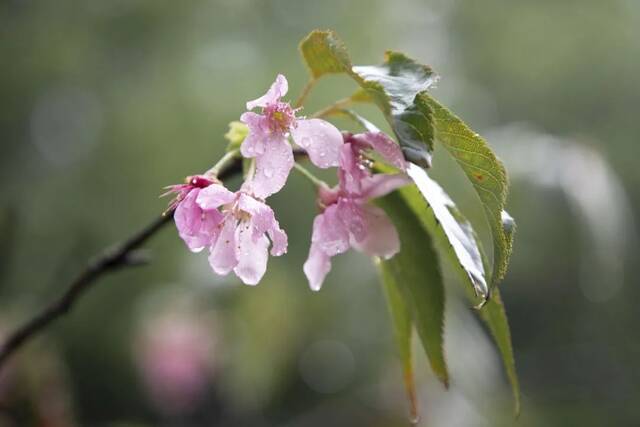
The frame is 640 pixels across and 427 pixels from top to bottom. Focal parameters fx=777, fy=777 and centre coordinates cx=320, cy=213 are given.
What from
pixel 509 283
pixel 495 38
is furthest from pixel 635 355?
pixel 495 38

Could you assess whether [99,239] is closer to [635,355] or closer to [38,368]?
[38,368]

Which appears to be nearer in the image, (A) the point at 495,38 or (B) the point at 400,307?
(B) the point at 400,307

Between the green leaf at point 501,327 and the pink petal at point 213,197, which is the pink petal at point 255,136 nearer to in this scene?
the pink petal at point 213,197

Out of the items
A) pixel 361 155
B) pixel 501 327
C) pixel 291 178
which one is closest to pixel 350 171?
pixel 361 155

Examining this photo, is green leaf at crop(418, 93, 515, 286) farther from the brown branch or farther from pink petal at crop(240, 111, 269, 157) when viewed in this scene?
the brown branch

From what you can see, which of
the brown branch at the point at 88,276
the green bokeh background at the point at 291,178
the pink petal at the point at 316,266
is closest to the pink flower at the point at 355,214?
the pink petal at the point at 316,266

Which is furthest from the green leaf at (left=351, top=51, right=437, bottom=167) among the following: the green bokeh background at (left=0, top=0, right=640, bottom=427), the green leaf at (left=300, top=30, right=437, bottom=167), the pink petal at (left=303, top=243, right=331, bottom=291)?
the green bokeh background at (left=0, top=0, right=640, bottom=427)

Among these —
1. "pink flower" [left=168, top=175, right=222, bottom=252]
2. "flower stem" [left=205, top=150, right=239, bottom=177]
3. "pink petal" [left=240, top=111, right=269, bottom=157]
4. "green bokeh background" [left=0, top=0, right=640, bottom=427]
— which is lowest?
"green bokeh background" [left=0, top=0, right=640, bottom=427]
